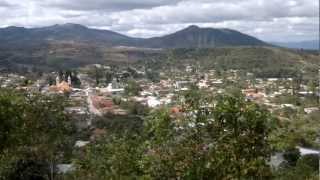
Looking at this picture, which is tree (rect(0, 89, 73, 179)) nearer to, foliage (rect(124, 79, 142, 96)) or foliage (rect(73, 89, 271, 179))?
foliage (rect(73, 89, 271, 179))

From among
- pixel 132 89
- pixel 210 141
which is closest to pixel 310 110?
pixel 132 89

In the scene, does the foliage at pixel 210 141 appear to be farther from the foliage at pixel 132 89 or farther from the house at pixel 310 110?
the foliage at pixel 132 89

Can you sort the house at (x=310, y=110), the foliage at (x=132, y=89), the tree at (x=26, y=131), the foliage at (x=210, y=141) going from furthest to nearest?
1. the foliage at (x=132, y=89)
2. the house at (x=310, y=110)
3. the tree at (x=26, y=131)
4. the foliage at (x=210, y=141)

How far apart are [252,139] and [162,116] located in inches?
68.3

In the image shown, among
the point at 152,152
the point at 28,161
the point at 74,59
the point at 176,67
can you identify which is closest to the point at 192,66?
the point at 176,67

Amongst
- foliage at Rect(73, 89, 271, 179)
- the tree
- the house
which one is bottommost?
the house

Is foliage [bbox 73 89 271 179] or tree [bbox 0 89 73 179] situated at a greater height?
foliage [bbox 73 89 271 179]

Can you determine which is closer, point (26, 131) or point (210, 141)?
point (210, 141)

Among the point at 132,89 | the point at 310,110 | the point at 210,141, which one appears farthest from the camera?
Result: the point at 132,89

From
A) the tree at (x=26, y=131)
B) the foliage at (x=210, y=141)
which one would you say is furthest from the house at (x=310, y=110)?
the foliage at (x=210, y=141)

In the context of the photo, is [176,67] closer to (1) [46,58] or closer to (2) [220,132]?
(1) [46,58]

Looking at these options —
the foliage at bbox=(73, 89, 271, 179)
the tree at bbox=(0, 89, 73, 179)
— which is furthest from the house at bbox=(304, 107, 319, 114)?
the foliage at bbox=(73, 89, 271, 179)

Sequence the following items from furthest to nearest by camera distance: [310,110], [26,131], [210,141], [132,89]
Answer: [132,89]
[310,110]
[26,131]
[210,141]

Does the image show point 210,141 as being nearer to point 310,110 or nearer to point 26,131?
point 26,131
